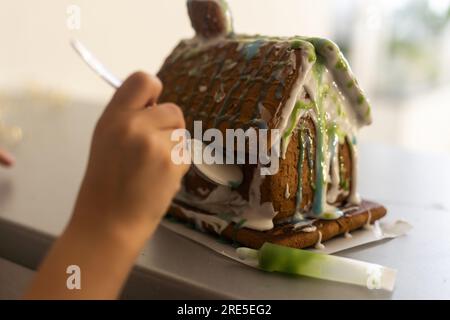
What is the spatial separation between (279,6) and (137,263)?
212 centimetres

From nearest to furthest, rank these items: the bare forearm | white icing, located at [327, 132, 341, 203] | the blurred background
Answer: the bare forearm
white icing, located at [327, 132, 341, 203]
the blurred background

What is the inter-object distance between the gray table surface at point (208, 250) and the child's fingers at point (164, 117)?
0.48 ft

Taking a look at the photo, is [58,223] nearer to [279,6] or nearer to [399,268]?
[399,268]

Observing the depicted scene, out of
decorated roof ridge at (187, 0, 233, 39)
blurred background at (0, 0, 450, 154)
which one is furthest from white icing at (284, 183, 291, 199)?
blurred background at (0, 0, 450, 154)

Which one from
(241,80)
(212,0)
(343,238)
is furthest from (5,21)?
(343,238)

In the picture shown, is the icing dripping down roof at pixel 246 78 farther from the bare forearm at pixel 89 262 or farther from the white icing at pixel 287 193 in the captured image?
the bare forearm at pixel 89 262

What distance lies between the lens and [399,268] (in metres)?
0.62

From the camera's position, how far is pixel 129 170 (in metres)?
0.47

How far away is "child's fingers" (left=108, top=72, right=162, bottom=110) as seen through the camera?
0.50 meters

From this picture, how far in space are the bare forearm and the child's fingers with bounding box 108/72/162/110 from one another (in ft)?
0.34

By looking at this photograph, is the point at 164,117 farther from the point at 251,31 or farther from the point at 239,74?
the point at 251,31

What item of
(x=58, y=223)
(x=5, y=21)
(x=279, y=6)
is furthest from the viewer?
(x=279, y=6)

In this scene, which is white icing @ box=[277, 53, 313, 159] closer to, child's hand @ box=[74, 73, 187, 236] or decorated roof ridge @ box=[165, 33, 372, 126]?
decorated roof ridge @ box=[165, 33, 372, 126]

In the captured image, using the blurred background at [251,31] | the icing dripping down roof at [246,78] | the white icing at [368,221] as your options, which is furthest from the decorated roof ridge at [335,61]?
the blurred background at [251,31]
